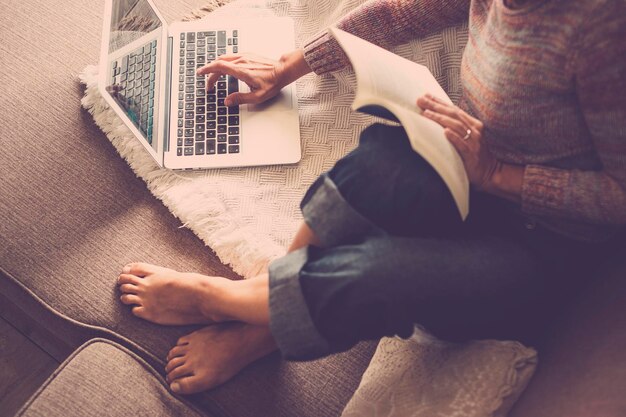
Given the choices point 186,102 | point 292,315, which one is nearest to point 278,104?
point 186,102

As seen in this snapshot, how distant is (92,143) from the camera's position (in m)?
1.12

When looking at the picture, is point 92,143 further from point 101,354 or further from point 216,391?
point 216,391

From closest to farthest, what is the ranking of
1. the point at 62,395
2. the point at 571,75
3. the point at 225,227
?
the point at 571,75 → the point at 62,395 → the point at 225,227

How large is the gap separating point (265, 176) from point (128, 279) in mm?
331

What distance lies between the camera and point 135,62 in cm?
107


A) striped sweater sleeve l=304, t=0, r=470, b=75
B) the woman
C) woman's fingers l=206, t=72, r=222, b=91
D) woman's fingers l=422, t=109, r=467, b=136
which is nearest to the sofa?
the woman

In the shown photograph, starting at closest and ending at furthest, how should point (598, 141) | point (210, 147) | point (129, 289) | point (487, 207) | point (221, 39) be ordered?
point (598, 141)
point (487, 207)
point (129, 289)
point (210, 147)
point (221, 39)

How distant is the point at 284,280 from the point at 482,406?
34 centimetres

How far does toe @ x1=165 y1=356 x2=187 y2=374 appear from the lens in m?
0.95

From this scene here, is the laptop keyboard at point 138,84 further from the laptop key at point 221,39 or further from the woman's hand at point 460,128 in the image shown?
the woman's hand at point 460,128

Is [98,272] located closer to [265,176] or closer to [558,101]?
[265,176]

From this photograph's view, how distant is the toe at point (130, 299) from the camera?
98cm

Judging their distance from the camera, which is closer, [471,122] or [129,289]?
[471,122]

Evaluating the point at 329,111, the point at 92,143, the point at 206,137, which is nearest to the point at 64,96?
the point at 92,143
